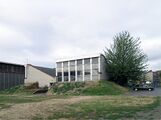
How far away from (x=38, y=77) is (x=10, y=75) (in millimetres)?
9370

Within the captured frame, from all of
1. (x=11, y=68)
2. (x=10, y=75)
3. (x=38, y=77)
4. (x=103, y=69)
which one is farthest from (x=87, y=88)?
(x=11, y=68)

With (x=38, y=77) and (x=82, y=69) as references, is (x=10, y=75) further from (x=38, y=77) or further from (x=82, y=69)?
(x=82, y=69)

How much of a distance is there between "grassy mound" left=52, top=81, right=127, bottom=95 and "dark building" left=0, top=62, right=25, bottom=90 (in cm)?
2078

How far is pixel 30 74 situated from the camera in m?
76.7

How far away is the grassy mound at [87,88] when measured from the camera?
5369 cm

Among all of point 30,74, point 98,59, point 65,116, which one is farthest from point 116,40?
point 65,116

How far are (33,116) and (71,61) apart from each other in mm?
47251

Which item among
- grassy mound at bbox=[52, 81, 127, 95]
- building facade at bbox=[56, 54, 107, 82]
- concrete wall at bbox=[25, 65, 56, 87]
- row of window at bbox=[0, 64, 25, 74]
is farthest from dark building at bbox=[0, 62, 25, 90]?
grassy mound at bbox=[52, 81, 127, 95]

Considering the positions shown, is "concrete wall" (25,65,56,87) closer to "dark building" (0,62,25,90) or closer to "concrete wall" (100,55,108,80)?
"dark building" (0,62,25,90)

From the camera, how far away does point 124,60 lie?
6588 cm

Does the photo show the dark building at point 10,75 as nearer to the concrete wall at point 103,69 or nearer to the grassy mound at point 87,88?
the grassy mound at point 87,88

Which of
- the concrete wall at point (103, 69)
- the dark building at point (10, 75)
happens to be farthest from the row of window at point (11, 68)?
the concrete wall at point (103, 69)

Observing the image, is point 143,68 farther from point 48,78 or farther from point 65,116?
point 65,116

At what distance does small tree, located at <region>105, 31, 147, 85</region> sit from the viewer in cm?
6538
